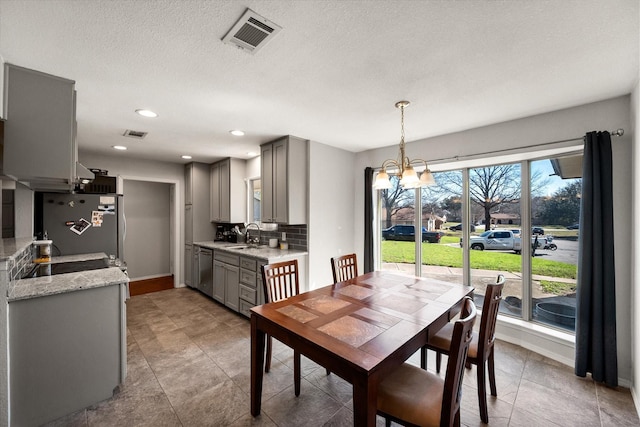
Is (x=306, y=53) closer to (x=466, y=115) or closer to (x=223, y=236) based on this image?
(x=466, y=115)

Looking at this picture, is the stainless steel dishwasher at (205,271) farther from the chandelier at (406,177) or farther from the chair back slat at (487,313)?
the chair back slat at (487,313)

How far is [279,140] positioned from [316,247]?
1563 mm

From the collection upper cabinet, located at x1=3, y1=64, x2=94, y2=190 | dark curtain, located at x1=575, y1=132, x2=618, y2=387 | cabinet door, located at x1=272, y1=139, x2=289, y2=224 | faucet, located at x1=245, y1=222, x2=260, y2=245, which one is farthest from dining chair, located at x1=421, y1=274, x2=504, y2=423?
faucet, located at x1=245, y1=222, x2=260, y2=245

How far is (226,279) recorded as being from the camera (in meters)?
4.00

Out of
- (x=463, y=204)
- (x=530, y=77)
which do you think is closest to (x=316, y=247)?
(x=463, y=204)

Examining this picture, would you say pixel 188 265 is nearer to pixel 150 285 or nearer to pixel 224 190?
pixel 150 285

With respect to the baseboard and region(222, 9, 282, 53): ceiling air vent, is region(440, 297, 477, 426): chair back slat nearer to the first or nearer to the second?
region(222, 9, 282, 53): ceiling air vent

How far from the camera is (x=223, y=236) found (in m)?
5.24

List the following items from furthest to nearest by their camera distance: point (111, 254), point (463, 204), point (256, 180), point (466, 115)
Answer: point (256, 180)
point (111, 254)
point (463, 204)
point (466, 115)

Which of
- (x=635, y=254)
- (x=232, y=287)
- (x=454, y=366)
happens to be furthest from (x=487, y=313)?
(x=232, y=287)

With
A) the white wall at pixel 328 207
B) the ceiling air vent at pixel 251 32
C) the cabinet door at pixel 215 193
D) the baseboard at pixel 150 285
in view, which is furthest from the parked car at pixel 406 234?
the baseboard at pixel 150 285

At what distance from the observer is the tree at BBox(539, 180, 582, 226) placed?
9.05ft

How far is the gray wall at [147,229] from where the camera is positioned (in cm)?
544

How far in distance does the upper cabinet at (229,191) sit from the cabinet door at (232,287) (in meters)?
1.11
